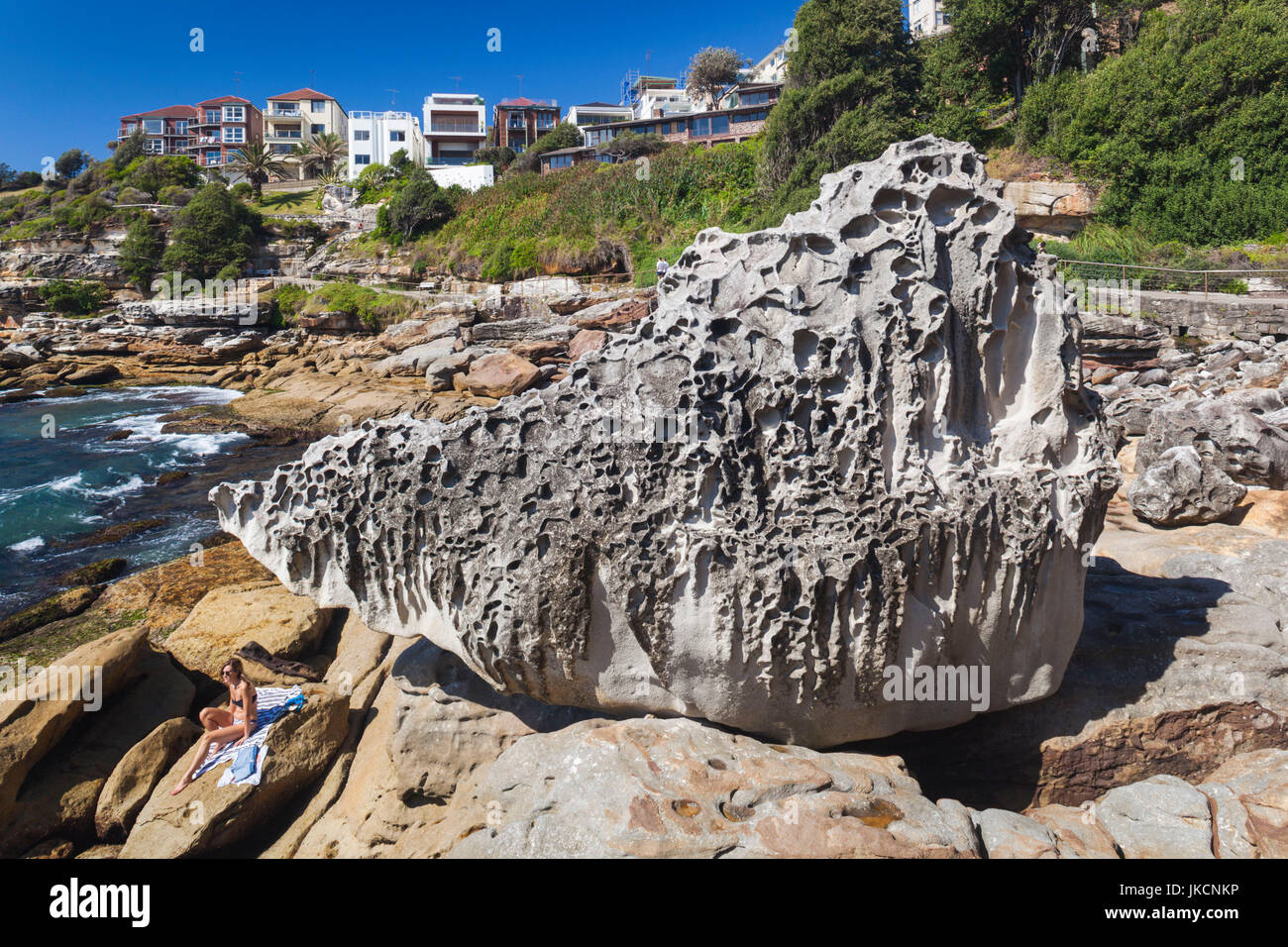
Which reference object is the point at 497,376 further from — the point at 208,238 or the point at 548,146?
the point at 548,146

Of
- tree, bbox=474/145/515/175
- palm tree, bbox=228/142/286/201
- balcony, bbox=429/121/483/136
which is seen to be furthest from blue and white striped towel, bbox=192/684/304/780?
balcony, bbox=429/121/483/136

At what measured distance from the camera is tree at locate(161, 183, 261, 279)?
37.8 meters

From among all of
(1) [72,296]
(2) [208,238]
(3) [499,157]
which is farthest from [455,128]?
(1) [72,296]

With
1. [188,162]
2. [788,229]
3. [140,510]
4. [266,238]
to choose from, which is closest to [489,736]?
[788,229]

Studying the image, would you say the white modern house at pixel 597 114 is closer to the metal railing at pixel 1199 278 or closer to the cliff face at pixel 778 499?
the metal railing at pixel 1199 278

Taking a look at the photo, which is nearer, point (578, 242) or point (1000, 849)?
point (1000, 849)

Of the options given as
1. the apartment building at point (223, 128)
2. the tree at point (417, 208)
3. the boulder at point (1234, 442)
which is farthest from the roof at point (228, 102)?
the boulder at point (1234, 442)

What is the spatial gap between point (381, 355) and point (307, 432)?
21.9ft

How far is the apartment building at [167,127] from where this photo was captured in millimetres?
71500

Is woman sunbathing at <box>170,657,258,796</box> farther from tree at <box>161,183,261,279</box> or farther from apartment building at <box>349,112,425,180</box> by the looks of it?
apartment building at <box>349,112,425,180</box>

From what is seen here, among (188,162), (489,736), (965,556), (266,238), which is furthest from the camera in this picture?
(188,162)

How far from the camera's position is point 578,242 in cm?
3191

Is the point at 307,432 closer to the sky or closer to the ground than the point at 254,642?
closer to the sky

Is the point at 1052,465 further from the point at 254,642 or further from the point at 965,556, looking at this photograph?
the point at 254,642
